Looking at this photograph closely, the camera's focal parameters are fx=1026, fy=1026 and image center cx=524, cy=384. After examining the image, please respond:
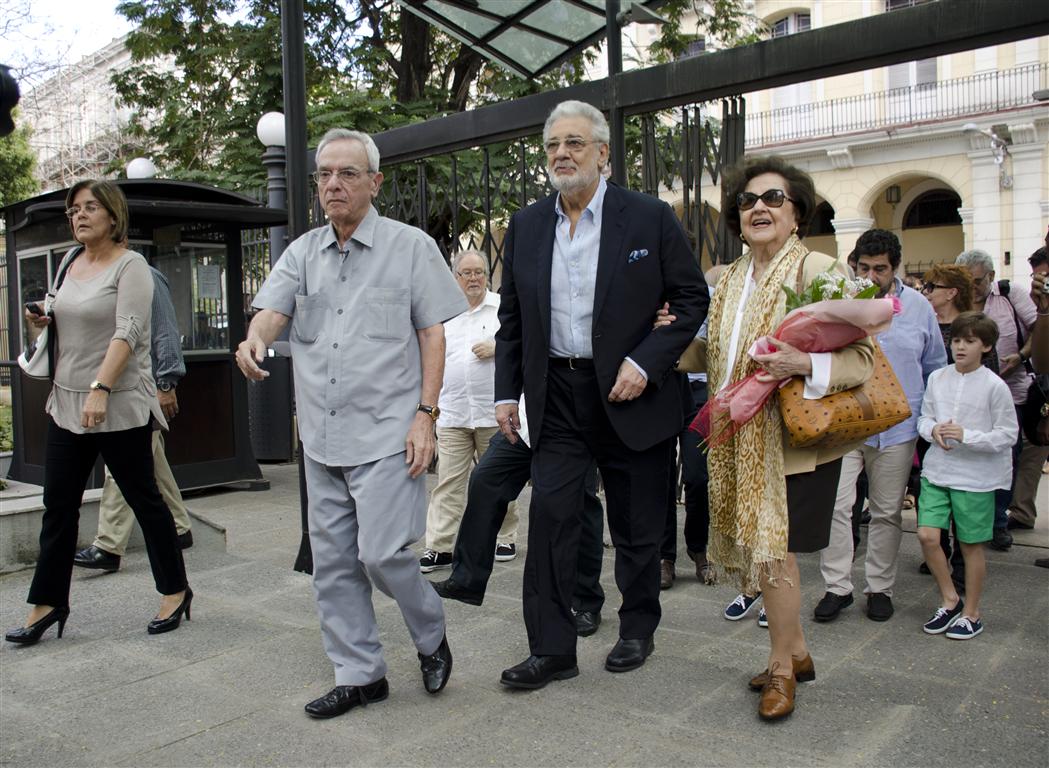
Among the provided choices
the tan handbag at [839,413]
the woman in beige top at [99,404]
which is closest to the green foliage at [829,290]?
the tan handbag at [839,413]

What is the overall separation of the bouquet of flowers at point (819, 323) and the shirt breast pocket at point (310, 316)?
152 cm

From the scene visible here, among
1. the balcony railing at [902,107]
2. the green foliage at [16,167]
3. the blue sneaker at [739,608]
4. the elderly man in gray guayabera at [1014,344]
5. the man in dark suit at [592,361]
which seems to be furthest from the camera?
the green foliage at [16,167]

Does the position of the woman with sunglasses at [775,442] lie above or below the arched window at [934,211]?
below

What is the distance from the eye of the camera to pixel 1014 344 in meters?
6.64

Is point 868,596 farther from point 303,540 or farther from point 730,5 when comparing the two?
point 730,5

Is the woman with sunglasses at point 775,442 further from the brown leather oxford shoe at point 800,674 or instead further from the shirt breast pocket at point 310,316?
the shirt breast pocket at point 310,316

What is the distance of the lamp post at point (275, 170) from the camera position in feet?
33.2

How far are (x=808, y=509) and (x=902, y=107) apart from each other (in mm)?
26132

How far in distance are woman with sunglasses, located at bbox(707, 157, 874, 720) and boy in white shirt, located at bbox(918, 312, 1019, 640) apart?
3.95 ft

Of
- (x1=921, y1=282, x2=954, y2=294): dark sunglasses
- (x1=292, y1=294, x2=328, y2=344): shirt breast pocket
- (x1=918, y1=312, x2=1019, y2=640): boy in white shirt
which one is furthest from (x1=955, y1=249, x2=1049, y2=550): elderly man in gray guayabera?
(x1=292, y1=294, x2=328, y2=344): shirt breast pocket

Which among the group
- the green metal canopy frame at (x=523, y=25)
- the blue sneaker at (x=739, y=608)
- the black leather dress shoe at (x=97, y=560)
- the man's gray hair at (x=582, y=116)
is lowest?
the blue sneaker at (x=739, y=608)

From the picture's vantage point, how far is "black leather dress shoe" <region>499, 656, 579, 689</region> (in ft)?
12.6

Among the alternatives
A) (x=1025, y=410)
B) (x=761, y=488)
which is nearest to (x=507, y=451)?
(x=761, y=488)

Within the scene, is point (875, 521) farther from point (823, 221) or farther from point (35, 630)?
point (823, 221)
